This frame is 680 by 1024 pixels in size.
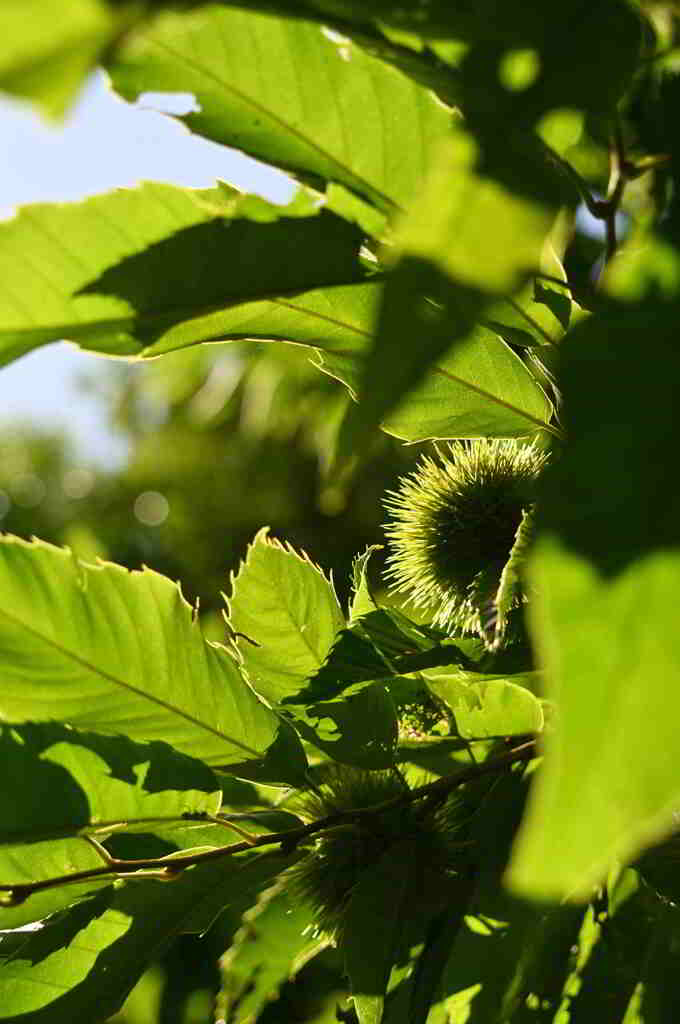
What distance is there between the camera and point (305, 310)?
811mm

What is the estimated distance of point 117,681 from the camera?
87cm

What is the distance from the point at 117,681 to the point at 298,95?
489 mm

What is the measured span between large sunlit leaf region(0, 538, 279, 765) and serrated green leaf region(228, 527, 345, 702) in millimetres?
117

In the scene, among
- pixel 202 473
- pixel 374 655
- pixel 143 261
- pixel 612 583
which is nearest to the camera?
pixel 612 583

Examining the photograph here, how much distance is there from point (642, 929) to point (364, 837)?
286mm

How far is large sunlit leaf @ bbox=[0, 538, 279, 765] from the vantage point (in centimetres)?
84

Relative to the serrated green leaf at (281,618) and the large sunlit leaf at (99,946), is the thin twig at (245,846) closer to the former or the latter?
the large sunlit leaf at (99,946)

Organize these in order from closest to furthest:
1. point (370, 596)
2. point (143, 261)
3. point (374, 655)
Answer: point (143, 261), point (374, 655), point (370, 596)

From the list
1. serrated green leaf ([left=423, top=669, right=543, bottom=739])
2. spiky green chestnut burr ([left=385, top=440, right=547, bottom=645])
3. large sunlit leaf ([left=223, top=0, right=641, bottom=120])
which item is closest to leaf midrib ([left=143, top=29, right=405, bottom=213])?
large sunlit leaf ([left=223, top=0, right=641, bottom=120])

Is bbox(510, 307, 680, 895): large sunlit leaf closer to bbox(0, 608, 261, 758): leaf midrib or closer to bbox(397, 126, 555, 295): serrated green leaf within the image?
bbox(397, 126, 555, 295): serrated green leaf

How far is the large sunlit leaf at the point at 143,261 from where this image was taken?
2.07ft

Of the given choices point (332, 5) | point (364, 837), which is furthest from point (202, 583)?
point (332, 5)

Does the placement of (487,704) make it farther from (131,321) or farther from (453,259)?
(453,259)

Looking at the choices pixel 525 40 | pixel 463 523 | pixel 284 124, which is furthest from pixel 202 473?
pixel 525 40
